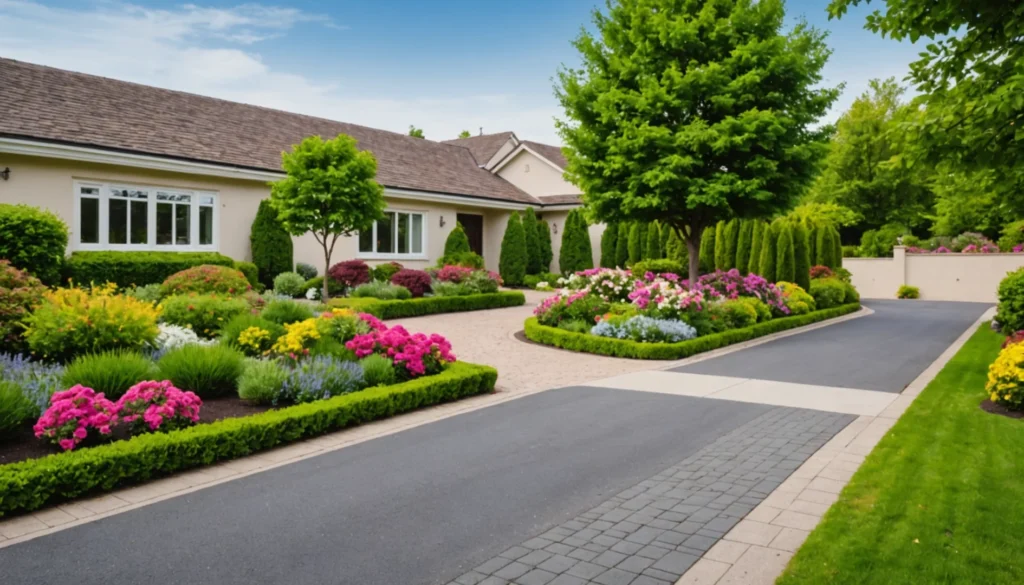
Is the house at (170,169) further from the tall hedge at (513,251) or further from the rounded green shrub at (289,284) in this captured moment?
the rounded green shrub at (289,284)

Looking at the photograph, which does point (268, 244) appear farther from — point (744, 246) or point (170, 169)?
point (744, 246)

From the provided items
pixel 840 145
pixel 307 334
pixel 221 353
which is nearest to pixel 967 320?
pixel 307 334

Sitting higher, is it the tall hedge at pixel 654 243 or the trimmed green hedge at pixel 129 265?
the tall hedge at pixel 654 243

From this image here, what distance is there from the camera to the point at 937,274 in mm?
31141

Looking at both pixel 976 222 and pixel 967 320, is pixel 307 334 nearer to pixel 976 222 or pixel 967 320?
pixel 967 320

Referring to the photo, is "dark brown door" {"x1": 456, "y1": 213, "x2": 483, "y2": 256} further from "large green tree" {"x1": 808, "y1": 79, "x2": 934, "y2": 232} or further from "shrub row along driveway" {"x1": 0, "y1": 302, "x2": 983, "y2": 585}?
"large green tree" {"x1": 808, "y1": 79, "x2": 934, "y2": 232}

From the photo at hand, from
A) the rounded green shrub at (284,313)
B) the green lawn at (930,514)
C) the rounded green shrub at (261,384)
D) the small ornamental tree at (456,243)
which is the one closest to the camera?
the green lawn at (930,514)

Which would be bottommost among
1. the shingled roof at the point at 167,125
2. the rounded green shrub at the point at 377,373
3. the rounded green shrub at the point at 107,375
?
the rounded green shrub at the point at 377,373

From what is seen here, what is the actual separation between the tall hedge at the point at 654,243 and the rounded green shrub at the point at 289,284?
47.9 feet

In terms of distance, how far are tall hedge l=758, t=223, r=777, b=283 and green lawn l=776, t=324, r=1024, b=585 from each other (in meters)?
16.4

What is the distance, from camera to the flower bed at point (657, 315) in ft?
43.1

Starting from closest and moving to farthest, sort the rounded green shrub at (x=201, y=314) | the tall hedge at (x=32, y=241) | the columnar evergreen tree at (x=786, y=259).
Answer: the rounded green shrub at (x=201, y=314)
the tall hedge at (x=32, y=241)
the columnar evergreen tree at (x=786, y=259)

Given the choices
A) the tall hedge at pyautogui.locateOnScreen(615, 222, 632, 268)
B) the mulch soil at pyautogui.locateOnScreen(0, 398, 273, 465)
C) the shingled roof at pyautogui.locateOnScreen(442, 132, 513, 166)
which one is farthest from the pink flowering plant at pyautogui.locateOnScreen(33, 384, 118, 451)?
the shingled roof at pyautogui.locateOnScreen(442, 132, 513, 166)

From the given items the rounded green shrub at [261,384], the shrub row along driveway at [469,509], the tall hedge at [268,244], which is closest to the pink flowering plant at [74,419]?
the shrub row along driveway at [469,509]
